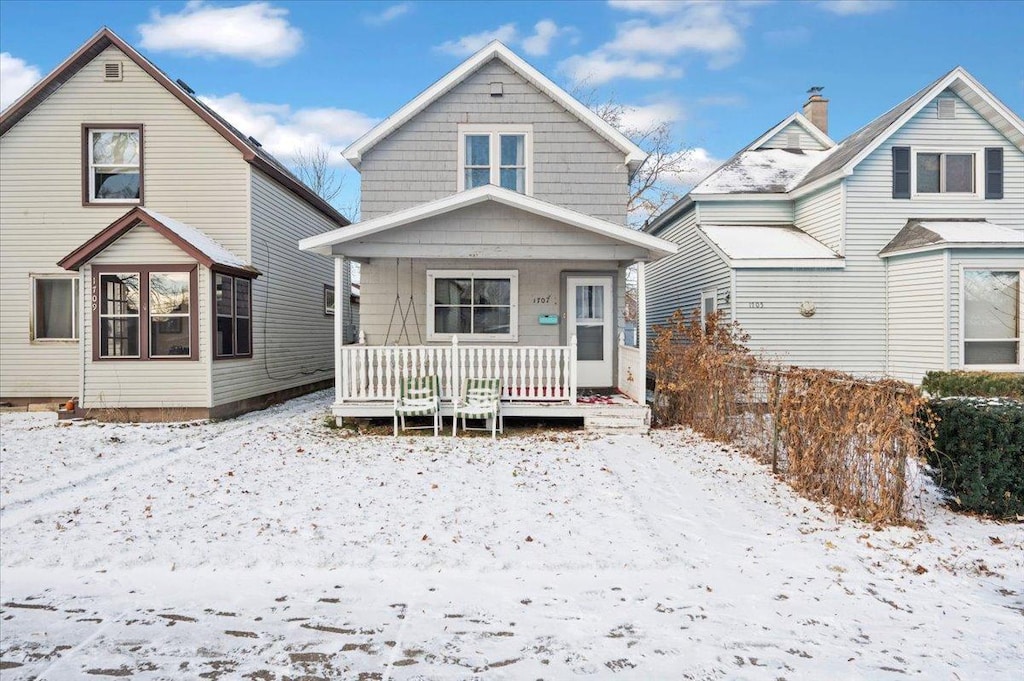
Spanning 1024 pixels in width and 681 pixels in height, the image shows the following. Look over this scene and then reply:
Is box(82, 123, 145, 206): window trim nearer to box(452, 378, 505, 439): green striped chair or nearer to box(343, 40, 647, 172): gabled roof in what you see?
box(343, 40, 647, 172): gabled roof

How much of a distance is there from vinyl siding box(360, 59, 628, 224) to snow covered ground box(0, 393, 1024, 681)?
6.21 metres

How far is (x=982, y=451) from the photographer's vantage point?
203 inches

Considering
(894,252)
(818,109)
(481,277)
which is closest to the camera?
(481,277)

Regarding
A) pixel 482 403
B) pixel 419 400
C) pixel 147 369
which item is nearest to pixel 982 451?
pixel 482 403

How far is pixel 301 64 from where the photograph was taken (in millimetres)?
24781

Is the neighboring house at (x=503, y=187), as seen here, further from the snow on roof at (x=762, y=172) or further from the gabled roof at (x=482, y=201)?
the snow on roof at (x=762, y=172)

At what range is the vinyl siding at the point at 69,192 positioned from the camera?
38.5 feet

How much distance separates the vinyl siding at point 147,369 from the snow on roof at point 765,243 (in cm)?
1082

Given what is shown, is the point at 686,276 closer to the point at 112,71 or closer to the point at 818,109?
the point at 818,109

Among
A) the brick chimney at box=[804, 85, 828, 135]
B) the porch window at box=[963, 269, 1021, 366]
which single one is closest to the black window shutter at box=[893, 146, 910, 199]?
the porch window at box=[963, 269, 1021, 366]

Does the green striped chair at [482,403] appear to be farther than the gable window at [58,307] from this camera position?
No

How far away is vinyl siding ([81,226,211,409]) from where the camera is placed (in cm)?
1038

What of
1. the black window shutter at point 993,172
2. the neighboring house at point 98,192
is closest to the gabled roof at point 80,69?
the neighboring house at point 98,192

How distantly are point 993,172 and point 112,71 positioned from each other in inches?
755
